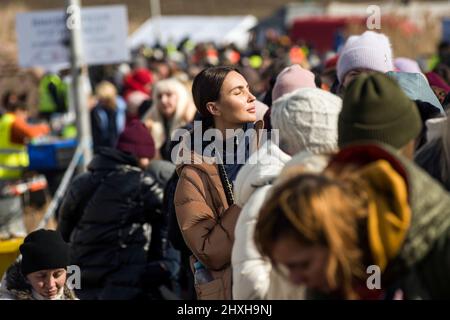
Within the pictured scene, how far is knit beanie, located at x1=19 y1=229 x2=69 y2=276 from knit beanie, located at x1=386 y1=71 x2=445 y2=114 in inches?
65.8

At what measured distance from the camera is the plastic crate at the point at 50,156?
12062 mm

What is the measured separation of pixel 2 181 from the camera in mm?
11570

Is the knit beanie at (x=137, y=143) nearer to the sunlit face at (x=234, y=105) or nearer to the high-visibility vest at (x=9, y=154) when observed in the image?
the sunlit face at (x=234, y=105)

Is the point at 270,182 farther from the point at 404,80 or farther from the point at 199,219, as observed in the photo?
the point at 404,80

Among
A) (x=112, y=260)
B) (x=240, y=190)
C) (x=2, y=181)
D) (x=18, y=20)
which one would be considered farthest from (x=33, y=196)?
(x=240, y=190)

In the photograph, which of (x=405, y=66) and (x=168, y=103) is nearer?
(x=405, y=66)

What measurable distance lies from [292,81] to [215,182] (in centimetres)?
156

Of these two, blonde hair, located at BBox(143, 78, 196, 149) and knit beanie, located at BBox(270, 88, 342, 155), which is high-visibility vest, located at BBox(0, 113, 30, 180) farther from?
knit beanie, located at BBox(270, 88, 342, 155)

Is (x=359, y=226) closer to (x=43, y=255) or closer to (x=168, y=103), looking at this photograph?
(x=43, y=255)

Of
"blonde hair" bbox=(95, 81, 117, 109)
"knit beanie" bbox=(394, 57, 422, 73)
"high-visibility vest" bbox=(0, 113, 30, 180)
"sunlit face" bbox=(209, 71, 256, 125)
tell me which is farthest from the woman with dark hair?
"blonde hair" bbox=(95, 81, 117, 109)

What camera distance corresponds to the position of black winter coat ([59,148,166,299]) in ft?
20.2

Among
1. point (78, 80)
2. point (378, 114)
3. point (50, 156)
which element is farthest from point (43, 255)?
point (50, 156)

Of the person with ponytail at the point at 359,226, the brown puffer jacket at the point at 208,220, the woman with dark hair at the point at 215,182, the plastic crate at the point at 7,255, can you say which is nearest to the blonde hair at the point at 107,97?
the plastic crate at the point at 7,255

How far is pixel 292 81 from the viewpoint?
552cm
